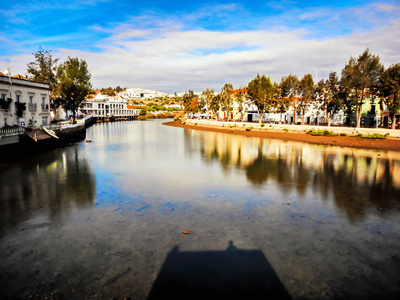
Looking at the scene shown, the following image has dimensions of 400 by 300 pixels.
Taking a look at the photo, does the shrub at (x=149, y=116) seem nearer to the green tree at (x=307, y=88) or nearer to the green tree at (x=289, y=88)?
the green tree at (x=289, y=88)

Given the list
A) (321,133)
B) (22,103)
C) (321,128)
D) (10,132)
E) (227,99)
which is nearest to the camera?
(10,132)

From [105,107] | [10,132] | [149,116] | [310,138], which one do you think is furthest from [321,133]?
[149,116]

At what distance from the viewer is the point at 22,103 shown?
38.4 metres

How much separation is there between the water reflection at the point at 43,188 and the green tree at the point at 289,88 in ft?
167

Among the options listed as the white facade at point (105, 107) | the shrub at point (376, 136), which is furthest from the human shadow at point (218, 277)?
the white facade at point (105, 107)

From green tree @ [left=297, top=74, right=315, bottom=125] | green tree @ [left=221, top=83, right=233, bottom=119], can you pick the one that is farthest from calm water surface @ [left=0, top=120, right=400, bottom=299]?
green tree @ [left=221, top=83, right=233, bottom=119]

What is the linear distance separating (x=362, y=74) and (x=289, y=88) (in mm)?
18565

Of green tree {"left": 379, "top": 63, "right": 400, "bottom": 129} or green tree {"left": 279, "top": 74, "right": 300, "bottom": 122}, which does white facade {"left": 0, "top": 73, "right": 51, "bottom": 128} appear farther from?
green tree {"left": 379, "top": 63, "right": 400, "bottom": 129}

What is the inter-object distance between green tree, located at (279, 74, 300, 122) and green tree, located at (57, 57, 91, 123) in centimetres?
4808

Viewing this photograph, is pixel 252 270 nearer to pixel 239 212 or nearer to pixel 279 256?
pixel 279 256

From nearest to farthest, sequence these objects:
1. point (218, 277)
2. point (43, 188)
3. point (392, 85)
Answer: point (218, 277), point (43, 188), point (392, 85)

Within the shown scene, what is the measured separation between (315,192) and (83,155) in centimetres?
2704

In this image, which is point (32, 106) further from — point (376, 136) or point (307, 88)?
point (376, 136)

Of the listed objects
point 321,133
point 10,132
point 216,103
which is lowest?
point 321,133
